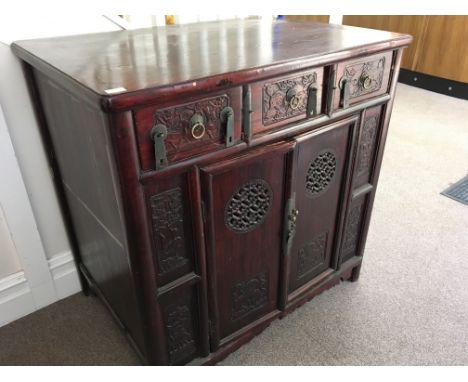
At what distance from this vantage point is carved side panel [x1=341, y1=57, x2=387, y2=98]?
3.32 ft

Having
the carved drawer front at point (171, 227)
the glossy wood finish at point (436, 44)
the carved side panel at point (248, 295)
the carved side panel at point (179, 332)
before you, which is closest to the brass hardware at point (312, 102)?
the carved drawer front at point (171, 227)

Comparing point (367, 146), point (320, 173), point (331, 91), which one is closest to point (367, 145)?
point (367, 146)

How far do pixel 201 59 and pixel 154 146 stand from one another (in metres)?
0.24

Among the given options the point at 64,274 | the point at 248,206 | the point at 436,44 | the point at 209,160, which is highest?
the point at 209,160

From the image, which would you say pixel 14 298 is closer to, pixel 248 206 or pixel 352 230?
pixel 248 206

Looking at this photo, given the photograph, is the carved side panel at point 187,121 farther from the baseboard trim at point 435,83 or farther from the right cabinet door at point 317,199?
the baseboard trim at point 435,83

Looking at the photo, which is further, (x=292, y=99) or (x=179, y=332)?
(x=179, y=332)

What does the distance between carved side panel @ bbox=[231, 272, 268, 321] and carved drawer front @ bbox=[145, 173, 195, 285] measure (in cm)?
21

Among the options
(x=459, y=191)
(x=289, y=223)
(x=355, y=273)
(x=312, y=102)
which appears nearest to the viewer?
(x=312, y=102)

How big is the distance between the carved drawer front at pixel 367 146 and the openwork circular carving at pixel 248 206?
14.1 inches

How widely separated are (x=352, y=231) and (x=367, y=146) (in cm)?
32

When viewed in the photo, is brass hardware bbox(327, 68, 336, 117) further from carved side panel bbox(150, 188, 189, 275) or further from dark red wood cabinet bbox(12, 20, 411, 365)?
carved side panel bbox(150, 188, 189, 275)

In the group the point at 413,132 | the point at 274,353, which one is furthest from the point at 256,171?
the point at 413,132

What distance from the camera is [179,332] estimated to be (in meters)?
1.04
